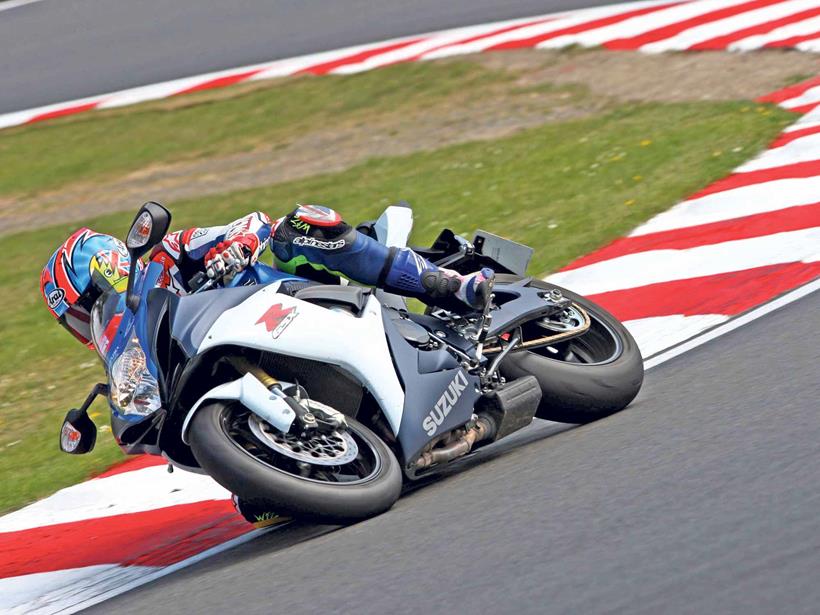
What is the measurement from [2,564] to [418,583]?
242cm

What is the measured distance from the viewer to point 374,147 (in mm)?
Answer: 12305

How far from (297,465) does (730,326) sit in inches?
90.6

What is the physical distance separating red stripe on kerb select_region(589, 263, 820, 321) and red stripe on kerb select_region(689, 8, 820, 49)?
19.0ft

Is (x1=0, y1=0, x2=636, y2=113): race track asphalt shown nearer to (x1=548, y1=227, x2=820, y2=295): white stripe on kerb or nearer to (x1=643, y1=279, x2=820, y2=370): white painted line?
(x1=548, y1=227, x2=820, y2=295): white stripe on kerb

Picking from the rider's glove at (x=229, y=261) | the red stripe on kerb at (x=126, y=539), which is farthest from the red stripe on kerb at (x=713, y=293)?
the rider's glove at (x=229, y=261)

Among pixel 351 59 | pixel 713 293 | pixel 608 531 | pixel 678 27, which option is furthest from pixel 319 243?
pixel 351 59

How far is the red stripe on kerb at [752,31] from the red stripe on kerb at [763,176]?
3.85 meters

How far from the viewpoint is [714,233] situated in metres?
7.51

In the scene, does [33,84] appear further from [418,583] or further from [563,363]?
[418,583]

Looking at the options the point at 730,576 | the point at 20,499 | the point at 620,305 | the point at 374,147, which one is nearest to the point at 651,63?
the point at 374,147

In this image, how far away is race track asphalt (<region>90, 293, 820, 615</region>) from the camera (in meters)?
3.35

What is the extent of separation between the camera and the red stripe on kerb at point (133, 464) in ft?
21.1

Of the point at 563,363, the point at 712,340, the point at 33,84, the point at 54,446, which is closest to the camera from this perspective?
the point at 563,363

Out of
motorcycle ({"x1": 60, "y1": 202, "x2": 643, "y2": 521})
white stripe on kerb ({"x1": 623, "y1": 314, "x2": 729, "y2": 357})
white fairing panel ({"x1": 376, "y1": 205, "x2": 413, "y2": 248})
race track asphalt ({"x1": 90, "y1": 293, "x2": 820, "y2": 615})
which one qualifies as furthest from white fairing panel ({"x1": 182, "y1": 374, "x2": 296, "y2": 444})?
white stripe on kerb ({"x1": 623, "y1": 314, "x2": 729, "y2": 357})
